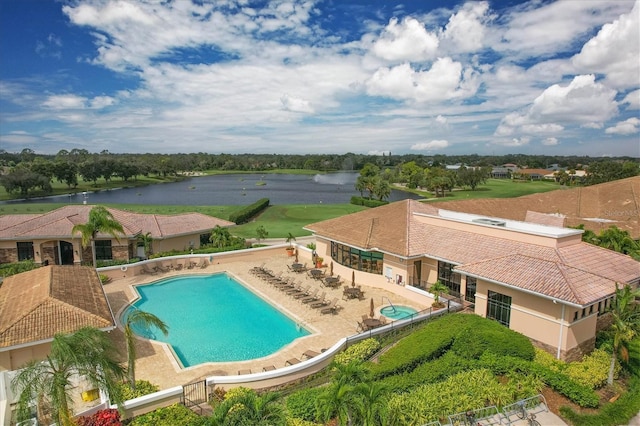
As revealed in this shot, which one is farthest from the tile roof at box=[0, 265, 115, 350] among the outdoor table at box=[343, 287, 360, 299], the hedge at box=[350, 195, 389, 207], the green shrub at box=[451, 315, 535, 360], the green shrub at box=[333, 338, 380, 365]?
the hedge at box=[350, 195, 389, 207]

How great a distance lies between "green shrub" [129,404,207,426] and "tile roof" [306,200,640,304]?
A: 1397 centimetres

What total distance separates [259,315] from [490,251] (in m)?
13.7

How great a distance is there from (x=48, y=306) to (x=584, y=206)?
48.3m

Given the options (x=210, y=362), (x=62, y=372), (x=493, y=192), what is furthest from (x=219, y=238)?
(x=493, y=192)

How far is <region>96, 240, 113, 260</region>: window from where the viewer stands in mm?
33062

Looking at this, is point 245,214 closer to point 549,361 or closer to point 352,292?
point 352,292

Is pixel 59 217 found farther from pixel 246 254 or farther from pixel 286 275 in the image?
pixel 286 275

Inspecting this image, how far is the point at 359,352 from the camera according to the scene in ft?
55.2

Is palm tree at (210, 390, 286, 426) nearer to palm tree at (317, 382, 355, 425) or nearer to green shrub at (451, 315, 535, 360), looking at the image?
palm tree at (317, 382, 355, 425)

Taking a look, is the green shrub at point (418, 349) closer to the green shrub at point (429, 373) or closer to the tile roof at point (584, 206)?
the green shrub at point (429, 373)

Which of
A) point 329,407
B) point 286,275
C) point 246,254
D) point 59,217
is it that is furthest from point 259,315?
point 59,217

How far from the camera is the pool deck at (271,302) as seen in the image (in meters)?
16.5

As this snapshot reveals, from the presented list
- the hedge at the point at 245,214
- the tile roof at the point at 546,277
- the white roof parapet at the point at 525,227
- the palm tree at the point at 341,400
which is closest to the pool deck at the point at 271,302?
the tile roof at the point at 546,277

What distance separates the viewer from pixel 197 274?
100 feet
